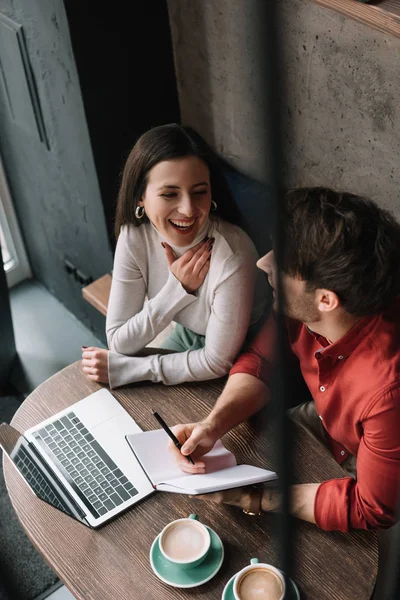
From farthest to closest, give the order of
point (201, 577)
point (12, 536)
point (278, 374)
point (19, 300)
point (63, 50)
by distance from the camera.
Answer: point (19, 300) < point (12, 536) < point (63, 50) < point (201, 577) < point (278, 374)

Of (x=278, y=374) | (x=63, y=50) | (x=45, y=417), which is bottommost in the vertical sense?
(x=45, y=417)

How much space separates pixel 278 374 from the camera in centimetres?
38

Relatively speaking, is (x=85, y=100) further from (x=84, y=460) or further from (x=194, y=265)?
(x=84, y=460)

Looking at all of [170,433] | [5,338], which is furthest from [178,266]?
[5,338]

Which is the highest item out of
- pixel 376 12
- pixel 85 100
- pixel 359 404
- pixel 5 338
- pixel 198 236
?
pixel 376 12

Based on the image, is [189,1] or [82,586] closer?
[82,586]

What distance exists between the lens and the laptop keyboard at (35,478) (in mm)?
1467

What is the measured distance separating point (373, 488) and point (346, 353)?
30 cm

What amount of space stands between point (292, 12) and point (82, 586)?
1610 millimetres

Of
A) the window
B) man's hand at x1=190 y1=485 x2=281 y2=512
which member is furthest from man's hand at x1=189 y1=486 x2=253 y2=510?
the window

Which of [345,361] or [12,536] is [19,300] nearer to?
[12,536]

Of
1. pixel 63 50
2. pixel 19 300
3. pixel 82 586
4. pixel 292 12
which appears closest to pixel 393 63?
pixel 292 12

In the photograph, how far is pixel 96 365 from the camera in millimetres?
1713

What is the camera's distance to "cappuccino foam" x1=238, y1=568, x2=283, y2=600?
1224 mm
